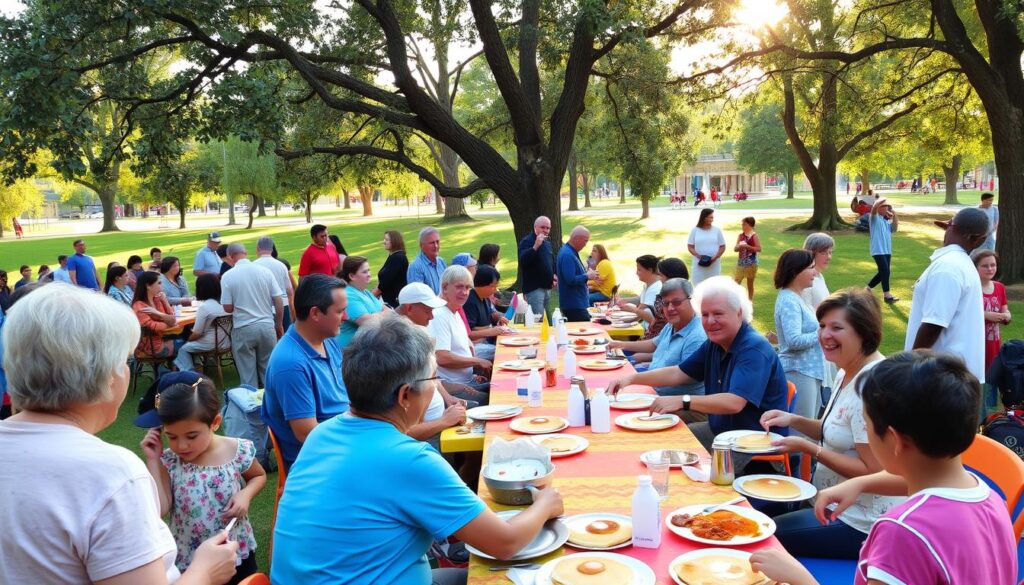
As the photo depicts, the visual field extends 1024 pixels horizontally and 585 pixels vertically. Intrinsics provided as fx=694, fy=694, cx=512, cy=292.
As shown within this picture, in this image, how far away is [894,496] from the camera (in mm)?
3029

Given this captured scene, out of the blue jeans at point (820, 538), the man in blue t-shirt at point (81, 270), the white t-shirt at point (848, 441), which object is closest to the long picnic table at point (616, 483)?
the blue jeans at point (820, 538)

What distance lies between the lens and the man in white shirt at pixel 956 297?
184 inches

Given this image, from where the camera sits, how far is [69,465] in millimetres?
1635

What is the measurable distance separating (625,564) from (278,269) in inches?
311

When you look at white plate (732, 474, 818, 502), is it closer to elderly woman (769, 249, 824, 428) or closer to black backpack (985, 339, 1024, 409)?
elderly woman (769, 249, 824, 428)

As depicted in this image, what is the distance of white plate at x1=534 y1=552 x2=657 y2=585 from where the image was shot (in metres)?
2.34

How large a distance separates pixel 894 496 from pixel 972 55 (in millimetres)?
13031

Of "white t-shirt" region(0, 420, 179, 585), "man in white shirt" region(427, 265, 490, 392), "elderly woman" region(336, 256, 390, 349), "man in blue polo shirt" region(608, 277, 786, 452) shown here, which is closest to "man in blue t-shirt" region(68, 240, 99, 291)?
"elderly woman" region(336, 256, 390, 349)

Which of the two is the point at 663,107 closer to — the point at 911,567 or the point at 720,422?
the point at 720,422

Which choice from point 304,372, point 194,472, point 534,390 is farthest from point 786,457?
point 194,472

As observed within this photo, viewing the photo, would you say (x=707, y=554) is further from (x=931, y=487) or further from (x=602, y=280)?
(x=602, y=280)

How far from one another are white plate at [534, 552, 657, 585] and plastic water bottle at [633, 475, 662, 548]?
0.35 ft

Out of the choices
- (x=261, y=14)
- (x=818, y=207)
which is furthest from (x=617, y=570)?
(x=818, y=207)

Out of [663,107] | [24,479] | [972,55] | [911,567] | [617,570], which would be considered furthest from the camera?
[663,107]
